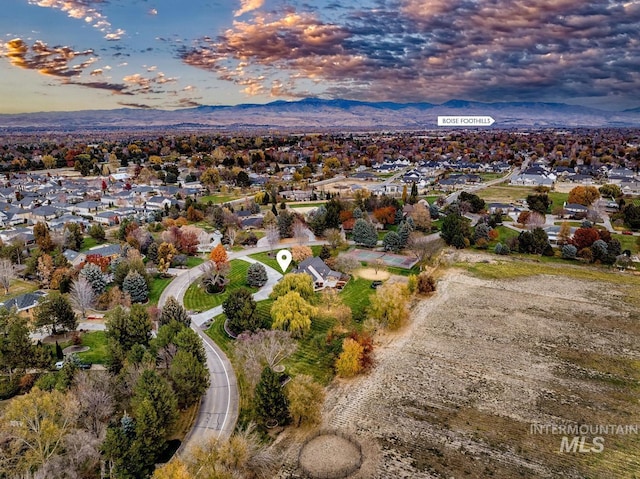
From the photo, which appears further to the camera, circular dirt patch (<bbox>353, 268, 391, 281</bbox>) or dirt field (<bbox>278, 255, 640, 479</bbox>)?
circular dirt patch (<bbox>353, 268, 391, 281</bbox>)

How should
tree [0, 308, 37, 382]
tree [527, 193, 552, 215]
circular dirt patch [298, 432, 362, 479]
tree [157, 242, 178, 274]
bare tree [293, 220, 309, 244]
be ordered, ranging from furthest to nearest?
tree [527, 193, 552, 215] → bare tree [293, 220, 309, 244] → tree [157, 242, 178, 274] → tree [0, 308, 37, 382] → circular dirt patch [298, 432, 362, 479]

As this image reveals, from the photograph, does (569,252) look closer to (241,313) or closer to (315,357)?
(315,357)

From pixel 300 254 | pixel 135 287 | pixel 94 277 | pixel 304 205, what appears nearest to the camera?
pixel 135 287

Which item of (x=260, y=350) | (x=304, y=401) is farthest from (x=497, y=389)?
(x=260, y=350)

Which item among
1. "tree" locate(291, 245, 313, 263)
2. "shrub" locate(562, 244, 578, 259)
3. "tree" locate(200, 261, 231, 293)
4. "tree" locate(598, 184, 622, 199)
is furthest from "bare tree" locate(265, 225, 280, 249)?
"tree" locate(598, 184, 622, 199)

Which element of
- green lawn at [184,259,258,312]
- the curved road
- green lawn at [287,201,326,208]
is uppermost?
green lawn at [287,201,326,208]

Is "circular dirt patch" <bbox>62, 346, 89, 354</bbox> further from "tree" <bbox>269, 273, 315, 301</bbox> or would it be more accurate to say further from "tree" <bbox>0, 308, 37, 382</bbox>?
"tree" <bbox>269, 273, 315, 301</bbox>
